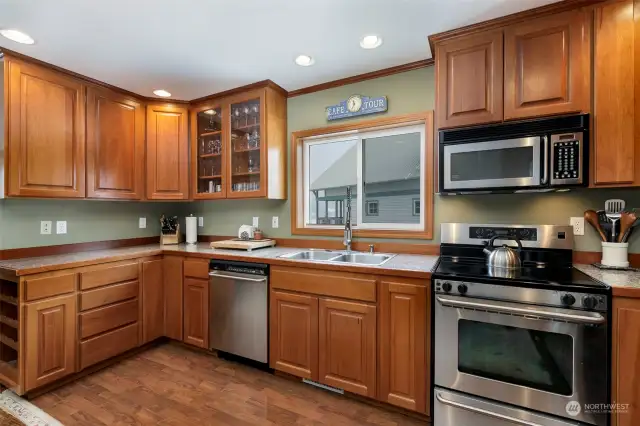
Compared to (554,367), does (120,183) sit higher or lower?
higher

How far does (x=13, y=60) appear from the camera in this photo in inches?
85.5

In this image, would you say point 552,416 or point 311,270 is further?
point 311,270

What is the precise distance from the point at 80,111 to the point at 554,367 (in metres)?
3.74

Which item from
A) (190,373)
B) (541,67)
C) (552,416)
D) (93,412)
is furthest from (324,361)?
(541,67)

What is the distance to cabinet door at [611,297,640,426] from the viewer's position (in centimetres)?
140

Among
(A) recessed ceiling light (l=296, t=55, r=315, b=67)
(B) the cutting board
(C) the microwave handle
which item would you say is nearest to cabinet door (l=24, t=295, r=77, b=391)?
(B) the cutting board

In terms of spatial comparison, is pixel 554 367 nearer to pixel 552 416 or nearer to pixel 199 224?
pixel 552 416

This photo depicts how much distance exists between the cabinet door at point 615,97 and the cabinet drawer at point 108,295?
136 inches

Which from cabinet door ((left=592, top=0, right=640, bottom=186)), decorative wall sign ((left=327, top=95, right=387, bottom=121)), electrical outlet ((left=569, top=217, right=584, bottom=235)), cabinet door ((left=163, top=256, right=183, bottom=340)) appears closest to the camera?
cabinet door ((left=592, top=0, right=640, bottom=186))

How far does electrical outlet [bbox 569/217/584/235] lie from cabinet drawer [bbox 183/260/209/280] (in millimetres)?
2768

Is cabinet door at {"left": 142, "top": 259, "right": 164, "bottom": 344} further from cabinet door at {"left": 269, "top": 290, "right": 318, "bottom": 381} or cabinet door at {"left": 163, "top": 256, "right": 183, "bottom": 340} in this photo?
cabinet door at {"left": 269, "top": 290, "right": 318, "bottom": 381}

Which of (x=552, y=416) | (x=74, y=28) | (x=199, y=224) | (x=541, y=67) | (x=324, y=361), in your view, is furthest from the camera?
(x=199, y=224)

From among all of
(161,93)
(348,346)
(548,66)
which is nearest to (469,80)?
(548,66)

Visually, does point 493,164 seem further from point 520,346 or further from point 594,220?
point 520,346
